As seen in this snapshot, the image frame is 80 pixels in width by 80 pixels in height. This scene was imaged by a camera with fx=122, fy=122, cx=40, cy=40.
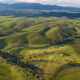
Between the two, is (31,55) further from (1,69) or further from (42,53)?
(1,69)

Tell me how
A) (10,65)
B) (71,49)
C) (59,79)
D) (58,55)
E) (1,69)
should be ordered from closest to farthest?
(59,79) → (1,69) → (10,65) → (58,55) → (71,49)

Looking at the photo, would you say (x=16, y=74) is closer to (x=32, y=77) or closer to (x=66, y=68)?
(x=32, y=77)

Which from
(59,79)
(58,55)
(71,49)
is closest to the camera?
(59,79)

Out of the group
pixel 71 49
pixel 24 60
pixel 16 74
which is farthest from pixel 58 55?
pixel 16 74

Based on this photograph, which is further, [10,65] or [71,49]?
[71,49]

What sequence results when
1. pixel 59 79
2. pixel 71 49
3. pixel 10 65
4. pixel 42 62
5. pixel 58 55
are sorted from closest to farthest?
pixel 59 79 < pixel 10 65 < pixel 42 62 < pixel 58 55 < pixel 71 49

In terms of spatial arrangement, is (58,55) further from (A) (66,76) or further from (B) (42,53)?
(A) (66,76)

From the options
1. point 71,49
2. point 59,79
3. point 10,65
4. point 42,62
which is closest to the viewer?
point 59,79

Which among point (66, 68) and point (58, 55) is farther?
point (58, 55)

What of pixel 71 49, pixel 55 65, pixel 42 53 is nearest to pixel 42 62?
pixel 55 65
